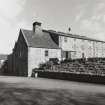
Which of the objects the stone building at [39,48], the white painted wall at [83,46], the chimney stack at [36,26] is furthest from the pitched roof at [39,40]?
the white painted wall at [83,46]

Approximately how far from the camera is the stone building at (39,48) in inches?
1283

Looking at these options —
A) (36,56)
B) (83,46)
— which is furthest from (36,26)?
(83,46)

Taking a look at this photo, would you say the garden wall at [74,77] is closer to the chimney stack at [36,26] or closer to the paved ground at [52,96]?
the paved ground at [52,96]

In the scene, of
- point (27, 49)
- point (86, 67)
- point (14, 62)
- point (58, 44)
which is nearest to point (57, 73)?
point (86, 67)

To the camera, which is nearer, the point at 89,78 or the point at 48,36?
the point at 89,78

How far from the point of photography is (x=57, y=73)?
25203 millimetres

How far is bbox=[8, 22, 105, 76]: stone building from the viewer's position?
32594mm

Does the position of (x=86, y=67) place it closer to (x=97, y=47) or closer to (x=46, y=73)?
(x=46, y=73)

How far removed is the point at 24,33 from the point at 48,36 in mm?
6468

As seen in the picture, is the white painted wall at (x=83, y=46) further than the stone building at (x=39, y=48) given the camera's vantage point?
Yes

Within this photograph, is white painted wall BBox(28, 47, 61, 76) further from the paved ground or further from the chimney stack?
the paved ground

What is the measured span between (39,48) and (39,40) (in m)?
2.55

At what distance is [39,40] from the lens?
3528 cm

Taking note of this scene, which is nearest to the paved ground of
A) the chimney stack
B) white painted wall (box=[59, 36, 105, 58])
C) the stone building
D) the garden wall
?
the garden wall
